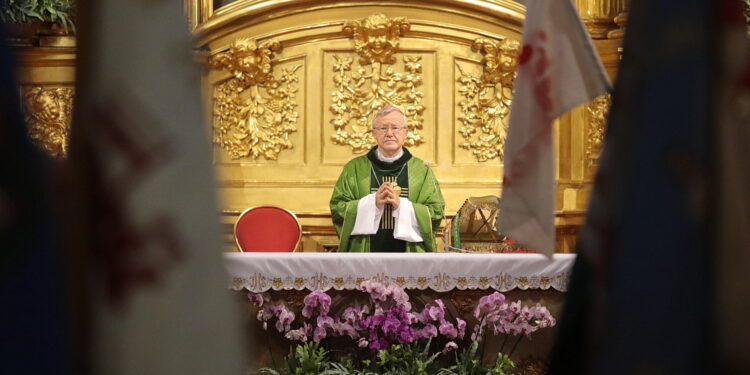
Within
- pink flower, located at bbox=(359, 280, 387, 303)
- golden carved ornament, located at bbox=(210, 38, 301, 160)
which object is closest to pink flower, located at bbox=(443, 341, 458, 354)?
pink flower, located at bbox=(359, 280, 387, 303)

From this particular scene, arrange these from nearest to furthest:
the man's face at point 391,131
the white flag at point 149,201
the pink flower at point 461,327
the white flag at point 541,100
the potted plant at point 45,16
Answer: the white flag at point 149,201 < the white flag at point 541,100 < the pink flower at point 461,327 < the man's face at point 391,131 < the potted plant at point 45,16

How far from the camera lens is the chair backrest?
566cm

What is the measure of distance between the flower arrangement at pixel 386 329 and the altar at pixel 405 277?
0.05m

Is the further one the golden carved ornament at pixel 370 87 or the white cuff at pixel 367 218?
the golden carved ornament at pixel 370 87

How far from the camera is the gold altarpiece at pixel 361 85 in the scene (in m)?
6.53

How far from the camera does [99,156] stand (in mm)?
573

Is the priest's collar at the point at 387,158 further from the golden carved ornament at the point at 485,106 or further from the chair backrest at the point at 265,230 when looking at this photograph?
the golden carved ornament at the point at 485,106

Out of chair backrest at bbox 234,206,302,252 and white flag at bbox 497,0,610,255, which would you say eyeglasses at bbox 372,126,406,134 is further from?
white flag at bbox 497,0,610,255

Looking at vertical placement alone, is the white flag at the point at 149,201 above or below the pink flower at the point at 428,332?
above

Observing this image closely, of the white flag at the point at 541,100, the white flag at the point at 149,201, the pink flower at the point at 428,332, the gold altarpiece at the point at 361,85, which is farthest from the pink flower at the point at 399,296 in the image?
the white flag at the point at 149,201

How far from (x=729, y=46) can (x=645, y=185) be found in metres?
0.11

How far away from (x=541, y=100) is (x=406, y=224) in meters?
3.85

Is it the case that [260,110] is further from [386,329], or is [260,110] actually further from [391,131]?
[386,329]

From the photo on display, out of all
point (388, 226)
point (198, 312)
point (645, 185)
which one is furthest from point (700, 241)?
point (388, 226)
